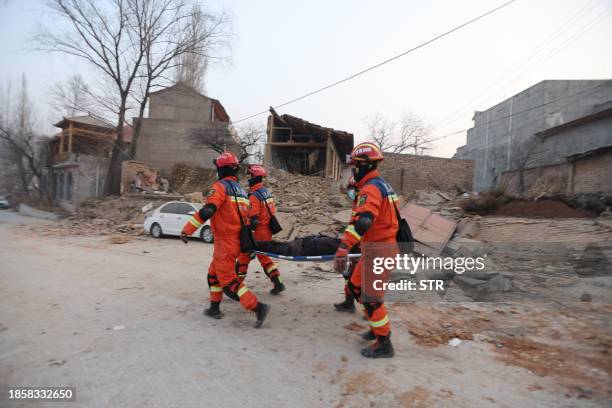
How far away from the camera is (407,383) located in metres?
2.57

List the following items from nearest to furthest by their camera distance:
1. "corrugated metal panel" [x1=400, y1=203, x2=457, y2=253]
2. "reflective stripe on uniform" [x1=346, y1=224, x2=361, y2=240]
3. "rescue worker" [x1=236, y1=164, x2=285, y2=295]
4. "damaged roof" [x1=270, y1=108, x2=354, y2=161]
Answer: "reflective stripe on uniform" [x1=346, y1=224, x2=361, y2=240] < "rescue worker" [x1=236, y1=164, x2=285, y2=295] < "corrugated metal panel" [x1=400, y1=203, x2=457, y2=253] < "damaged roof" [x1=270, y1=108, x2=354, y2=161]

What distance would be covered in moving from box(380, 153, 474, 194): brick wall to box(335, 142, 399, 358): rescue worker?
14449 millimetres

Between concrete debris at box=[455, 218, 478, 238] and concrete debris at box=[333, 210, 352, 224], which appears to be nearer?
concrete debris at box=[455, 218, 478, 238]

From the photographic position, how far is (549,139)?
66.3 feet

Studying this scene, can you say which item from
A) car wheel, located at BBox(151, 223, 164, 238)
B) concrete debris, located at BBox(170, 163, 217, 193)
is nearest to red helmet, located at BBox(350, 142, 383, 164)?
car wheel, located at BBox(151, 223, 164, 238)

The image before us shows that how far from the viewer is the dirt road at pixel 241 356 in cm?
240

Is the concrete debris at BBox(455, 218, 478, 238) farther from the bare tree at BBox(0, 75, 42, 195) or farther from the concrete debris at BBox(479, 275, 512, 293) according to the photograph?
the bare tree at BBox(0, 75, 42, 195)

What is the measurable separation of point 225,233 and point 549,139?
2326 cm

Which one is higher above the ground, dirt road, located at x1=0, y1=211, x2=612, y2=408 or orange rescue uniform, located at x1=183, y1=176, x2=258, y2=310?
orange rescue uniform, located at x1=183, y1=176, x2=258, y2=310

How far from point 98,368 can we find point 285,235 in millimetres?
7274

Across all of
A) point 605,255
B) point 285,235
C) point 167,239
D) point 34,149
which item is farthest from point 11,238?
point 34,149

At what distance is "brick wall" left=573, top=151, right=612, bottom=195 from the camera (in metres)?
11.6

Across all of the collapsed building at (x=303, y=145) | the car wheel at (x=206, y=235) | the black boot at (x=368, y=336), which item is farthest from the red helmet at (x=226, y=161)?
the collapsed building at (x=303, y=145)

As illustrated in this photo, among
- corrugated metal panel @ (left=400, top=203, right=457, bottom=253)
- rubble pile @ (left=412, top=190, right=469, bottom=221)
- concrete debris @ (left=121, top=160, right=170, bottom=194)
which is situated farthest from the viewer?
concrete debris @ (left=121, top=160, right=170, bottom=194)
